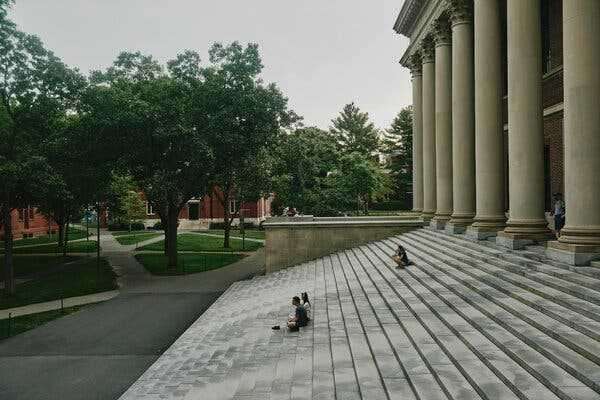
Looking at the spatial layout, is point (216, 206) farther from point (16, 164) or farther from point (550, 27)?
point (550, 27)

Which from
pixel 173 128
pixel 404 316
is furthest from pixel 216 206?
pixel 404 316

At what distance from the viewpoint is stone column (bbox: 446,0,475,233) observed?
2044cm

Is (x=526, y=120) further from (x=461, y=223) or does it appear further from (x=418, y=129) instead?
(x=418, y=129)

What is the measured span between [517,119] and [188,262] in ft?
90.0

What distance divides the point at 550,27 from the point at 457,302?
51.7 feet

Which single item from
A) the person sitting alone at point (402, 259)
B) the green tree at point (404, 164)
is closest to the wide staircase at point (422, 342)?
the person sitting alone at point (402, 259)

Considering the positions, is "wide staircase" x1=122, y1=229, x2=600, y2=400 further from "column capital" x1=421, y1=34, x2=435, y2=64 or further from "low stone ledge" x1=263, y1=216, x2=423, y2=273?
"column capital" x1=421, y1=34, x2=435, y2=64

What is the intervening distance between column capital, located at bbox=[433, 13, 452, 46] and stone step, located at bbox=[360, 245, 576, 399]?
48.6ft

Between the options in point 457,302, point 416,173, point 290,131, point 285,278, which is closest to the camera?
point 457,302

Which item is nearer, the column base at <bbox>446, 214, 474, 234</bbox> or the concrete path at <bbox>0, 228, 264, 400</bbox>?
the concrete path at <bbox>0, 228, 264, 400</bbox>

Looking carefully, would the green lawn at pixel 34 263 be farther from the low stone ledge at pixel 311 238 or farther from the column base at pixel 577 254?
the column base at pixel 577 254

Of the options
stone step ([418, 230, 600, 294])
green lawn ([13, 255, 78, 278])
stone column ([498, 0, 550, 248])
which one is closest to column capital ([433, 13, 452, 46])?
stone column ([498, 0, 550, 248])

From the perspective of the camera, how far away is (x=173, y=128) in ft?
92.8

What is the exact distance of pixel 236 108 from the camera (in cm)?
2959
